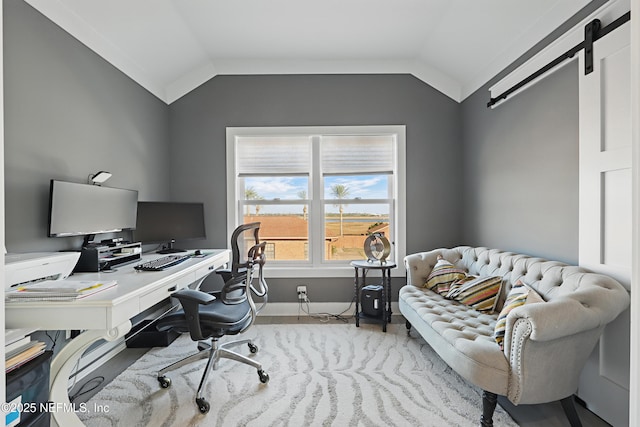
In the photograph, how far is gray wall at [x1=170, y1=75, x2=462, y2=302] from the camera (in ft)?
11.8

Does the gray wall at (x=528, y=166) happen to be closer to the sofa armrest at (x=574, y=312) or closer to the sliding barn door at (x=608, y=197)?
the sliding barn door at (x=608, y=197)

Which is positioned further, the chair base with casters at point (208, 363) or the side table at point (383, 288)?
the side table at point (383, 288)

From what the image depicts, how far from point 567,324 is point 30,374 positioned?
2415mm

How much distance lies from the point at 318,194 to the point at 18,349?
2.69 m

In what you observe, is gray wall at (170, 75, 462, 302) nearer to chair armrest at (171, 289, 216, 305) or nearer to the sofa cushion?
the sofa cushion

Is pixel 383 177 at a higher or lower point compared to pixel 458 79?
lower

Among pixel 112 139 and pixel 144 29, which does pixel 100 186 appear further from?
pixel 144 29

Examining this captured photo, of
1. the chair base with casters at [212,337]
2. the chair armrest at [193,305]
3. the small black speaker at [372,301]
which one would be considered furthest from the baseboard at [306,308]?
the chair armrest at [193,305]

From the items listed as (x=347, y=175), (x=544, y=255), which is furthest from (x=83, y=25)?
(x=544, y=255)

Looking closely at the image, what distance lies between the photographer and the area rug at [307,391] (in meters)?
1.87

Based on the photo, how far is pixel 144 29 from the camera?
266cm

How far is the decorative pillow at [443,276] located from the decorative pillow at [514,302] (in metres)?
0.70

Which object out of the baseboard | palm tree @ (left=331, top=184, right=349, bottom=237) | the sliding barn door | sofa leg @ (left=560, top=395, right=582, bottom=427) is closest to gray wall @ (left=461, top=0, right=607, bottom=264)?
the sliding barn door

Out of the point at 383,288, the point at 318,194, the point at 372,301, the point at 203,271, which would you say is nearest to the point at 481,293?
the point at 383,288
